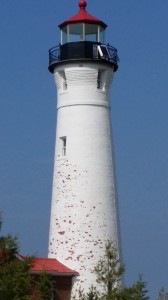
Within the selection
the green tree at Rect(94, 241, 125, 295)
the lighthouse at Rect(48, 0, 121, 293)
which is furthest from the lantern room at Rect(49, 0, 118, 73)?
the green tree at Rect(94, 241, 125, 295)

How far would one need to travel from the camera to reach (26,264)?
33.6 m

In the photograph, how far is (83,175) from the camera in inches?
1556

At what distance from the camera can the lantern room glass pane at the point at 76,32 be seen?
40.8 metres

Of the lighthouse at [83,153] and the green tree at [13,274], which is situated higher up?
the lighthouse at [83,153]

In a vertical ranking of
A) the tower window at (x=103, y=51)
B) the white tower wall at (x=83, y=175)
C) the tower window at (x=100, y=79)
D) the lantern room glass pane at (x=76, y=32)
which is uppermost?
the lantern room glass pane at (x=76, y=32)

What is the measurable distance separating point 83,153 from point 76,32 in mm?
5325

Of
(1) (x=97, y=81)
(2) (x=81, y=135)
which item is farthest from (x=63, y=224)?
(1) (x=97, y=81)

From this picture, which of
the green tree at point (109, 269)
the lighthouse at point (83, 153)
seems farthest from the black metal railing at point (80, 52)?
the green tree at point (109, 269)

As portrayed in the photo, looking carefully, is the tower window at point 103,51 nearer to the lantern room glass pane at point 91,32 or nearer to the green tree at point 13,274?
the lantern room glass pane at point 91,32

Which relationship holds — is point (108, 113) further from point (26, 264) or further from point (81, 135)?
point (26, 264)

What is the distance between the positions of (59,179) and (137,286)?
6729 millimetres

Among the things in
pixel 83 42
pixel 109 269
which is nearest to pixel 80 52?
pixel 83 42

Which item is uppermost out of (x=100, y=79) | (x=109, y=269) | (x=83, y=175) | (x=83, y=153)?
(x=100, y=79)

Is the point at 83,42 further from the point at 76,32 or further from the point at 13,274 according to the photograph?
the point at 13,274
